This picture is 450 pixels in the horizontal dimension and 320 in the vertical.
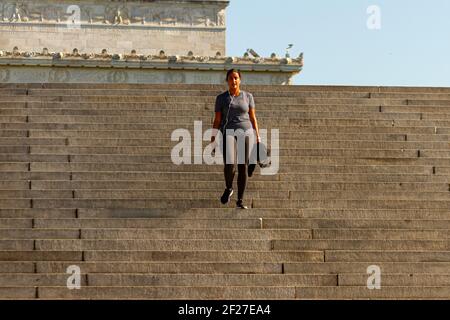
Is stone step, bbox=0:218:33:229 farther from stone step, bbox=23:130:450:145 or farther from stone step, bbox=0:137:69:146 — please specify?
stone step, bbox=23:130:450:145

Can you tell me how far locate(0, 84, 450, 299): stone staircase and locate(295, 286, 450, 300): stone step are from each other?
0.05 feet

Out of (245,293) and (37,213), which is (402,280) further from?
(37,213)

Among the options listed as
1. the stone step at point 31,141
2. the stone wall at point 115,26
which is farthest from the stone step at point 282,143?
the stone wall at point 115,26

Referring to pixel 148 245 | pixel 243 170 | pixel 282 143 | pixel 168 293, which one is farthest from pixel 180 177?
pixel 168 293

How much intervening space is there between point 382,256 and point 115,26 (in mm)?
24566

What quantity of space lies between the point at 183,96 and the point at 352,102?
2886mm

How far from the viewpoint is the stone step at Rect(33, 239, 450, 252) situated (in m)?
11.1

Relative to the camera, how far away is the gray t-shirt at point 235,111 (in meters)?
12.0

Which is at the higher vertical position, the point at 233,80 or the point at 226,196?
the point at 233,80

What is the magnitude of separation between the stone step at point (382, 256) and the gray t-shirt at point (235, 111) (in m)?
1.99

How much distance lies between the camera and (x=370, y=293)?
10.3m

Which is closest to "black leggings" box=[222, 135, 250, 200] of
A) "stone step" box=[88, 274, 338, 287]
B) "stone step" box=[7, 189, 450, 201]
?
"stone step" box=[7, 189, 450, 201]

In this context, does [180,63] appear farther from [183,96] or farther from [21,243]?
[21,243]
